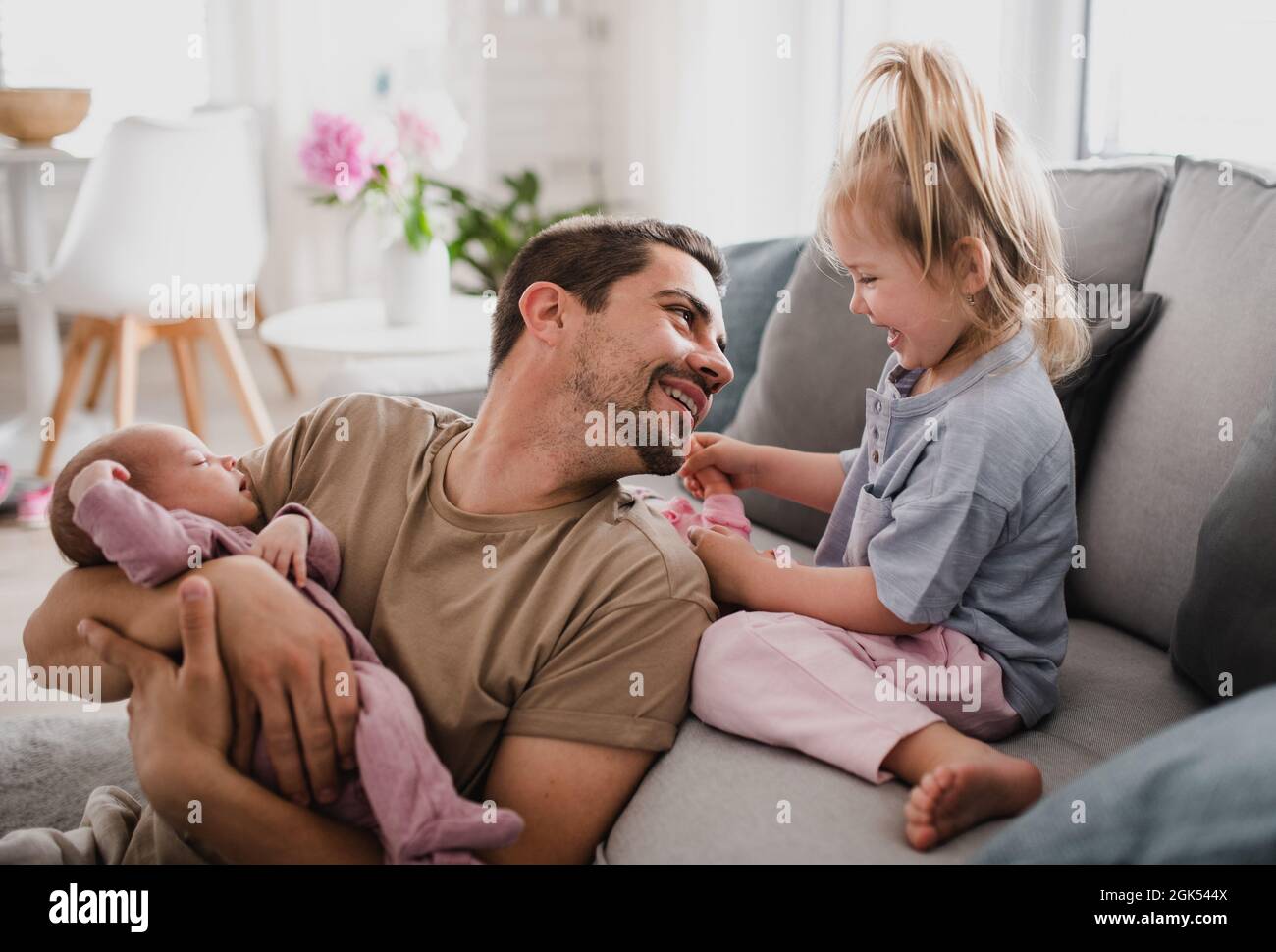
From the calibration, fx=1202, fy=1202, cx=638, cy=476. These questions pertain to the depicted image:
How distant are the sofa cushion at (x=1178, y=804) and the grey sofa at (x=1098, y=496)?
7.6 inches

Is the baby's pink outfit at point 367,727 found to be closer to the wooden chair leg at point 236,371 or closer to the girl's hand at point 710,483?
the girl's hand at point 710,483

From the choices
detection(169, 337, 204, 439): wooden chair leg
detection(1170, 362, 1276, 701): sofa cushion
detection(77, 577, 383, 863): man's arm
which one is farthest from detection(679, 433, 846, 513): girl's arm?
detection(169, 337, 204, 439): wooden chair leg

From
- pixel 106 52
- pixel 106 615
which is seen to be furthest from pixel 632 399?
pixel 106 52

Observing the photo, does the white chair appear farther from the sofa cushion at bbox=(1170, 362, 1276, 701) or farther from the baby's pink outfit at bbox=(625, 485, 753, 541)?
the sofa cushion at bbox=(1170, 362, 1276, 701)

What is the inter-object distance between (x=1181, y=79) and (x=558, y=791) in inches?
82.0

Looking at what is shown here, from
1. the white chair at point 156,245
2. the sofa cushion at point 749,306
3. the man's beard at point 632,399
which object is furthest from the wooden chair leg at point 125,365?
the man's beard at point 632,399

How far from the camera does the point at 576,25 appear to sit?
4.99 metres

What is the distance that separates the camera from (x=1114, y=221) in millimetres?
1667

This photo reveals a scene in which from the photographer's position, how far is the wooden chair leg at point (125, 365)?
11.6ft

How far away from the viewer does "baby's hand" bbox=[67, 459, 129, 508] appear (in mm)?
1174

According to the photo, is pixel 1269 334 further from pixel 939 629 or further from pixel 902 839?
pixel 902 839

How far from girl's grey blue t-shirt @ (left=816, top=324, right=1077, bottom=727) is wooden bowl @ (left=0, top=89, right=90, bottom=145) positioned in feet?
10.3

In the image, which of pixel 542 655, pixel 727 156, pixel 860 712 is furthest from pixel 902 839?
pixel 727 156

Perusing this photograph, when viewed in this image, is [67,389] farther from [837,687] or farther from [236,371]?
[837,687]
